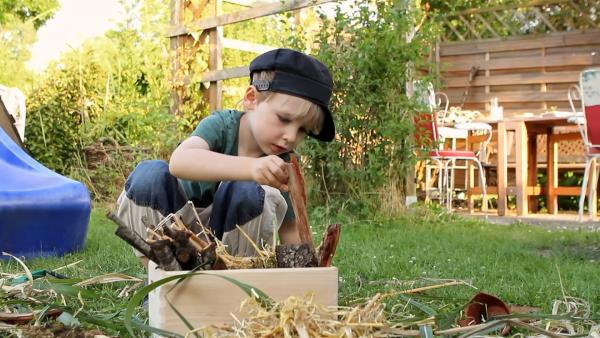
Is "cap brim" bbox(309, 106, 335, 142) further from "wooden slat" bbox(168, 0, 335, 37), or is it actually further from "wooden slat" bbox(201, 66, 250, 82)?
"wooden slat" bbox(201, 66, 250, 82)

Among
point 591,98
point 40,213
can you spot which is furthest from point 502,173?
point 40,213

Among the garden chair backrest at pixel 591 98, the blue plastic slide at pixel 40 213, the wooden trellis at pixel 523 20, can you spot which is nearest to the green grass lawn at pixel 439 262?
the blue plastic slide at pixel 40 213

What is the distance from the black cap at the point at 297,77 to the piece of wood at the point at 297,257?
1.49 ft

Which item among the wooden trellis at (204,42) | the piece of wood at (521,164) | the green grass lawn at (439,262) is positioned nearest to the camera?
the green grass lawn at (439,262)

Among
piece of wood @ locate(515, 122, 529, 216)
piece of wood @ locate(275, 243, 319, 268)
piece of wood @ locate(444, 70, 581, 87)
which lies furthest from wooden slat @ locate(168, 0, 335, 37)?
piece of wood @ locate(275, 243, 319, 268)

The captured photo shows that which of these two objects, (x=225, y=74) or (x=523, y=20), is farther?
(x=523, y=20)

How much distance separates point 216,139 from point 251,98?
0.51 feet

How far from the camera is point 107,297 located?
82.8 inches

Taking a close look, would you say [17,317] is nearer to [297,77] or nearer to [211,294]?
[211,294]

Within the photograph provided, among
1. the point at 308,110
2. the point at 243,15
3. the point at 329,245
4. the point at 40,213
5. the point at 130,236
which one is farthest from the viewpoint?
the point at 243,15

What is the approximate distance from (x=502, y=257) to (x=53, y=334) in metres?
2.43

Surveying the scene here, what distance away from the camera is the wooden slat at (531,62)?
8742 mm

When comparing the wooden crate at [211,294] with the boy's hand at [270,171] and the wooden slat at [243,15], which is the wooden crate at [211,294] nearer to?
the boy's hand at [270,171]

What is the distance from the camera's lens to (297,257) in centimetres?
159
